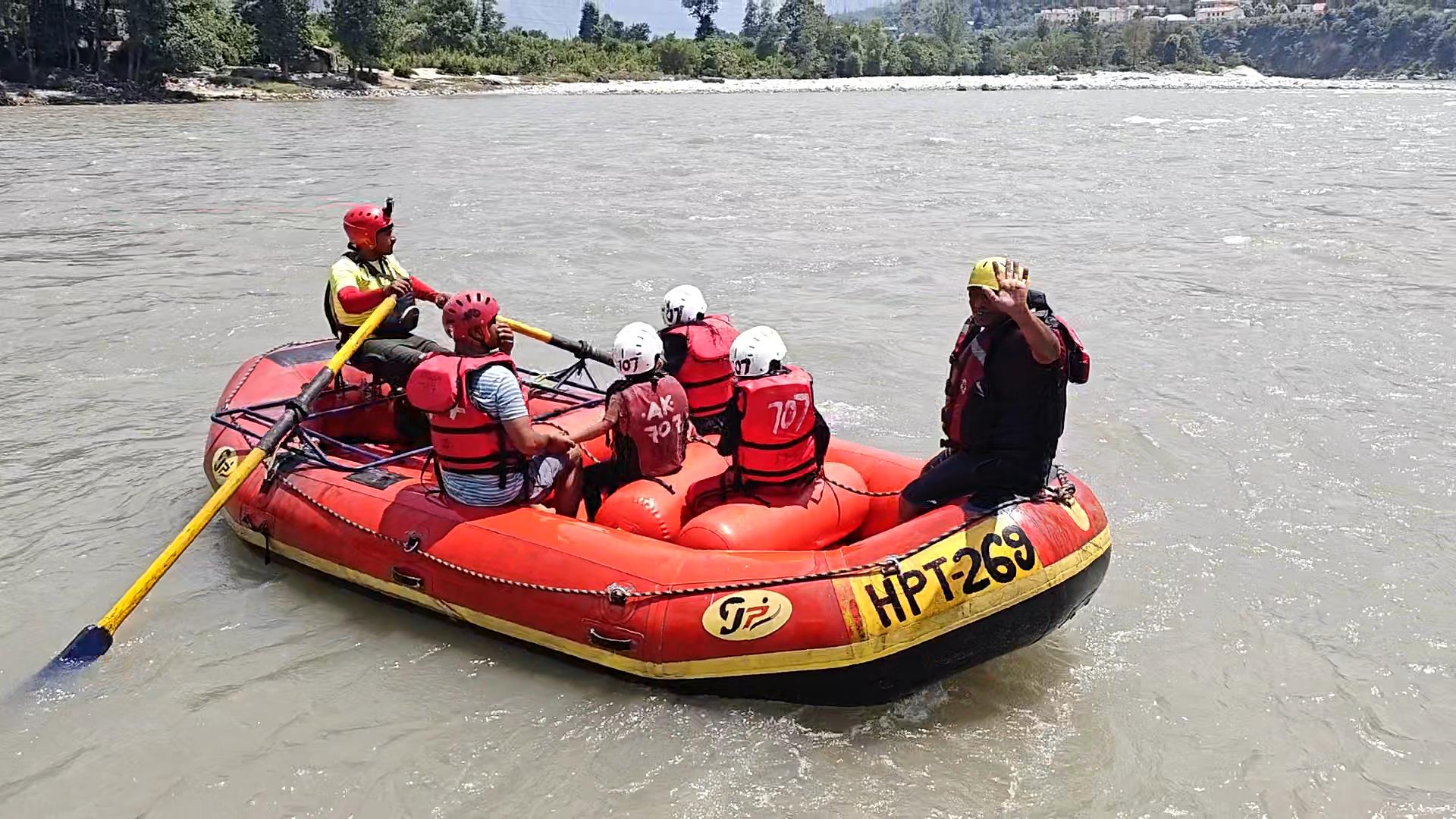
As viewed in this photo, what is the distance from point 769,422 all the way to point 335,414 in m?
2.97

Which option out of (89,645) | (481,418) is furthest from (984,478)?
(89,645)

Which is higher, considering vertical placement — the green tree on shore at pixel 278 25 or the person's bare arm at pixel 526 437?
the green tree on shore at pixel 278 25

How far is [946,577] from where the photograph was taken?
14.2 feet

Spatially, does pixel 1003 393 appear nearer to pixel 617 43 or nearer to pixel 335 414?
pixel 335 414

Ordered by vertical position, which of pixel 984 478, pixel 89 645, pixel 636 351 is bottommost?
pixel 89 645

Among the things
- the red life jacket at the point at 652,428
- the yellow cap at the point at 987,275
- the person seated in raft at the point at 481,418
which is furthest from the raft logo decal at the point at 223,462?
the yellow cap at the point at 987,275

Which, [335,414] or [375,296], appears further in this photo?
[335,414]

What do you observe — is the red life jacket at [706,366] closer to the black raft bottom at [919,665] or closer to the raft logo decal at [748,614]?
the raft logo decal at [748,614]

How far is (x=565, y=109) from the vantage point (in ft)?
143

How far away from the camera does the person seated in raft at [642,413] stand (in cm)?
493

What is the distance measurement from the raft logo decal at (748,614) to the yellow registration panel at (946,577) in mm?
297

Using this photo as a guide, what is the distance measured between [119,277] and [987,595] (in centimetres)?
1168

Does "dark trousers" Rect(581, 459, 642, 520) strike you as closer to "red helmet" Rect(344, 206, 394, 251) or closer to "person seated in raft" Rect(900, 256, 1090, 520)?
"person seated in raft" Rect(900, 256, 1090, 520)

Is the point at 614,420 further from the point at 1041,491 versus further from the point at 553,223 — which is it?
the point at 553,223
